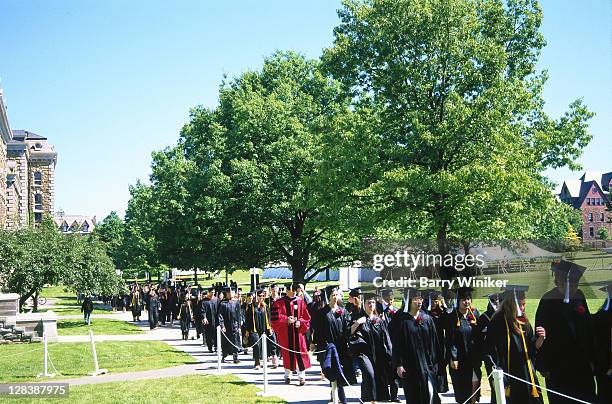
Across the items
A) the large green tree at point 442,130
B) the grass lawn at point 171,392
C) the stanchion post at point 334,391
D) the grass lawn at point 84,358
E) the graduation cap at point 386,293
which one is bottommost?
the grass lawn at point 84,358

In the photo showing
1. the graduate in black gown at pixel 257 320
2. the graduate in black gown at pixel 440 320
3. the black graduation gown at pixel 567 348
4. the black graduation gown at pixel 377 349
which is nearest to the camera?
the black graduation gown at pixel 567 348

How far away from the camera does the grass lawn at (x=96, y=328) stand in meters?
30.9

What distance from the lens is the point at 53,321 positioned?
26.2 meters

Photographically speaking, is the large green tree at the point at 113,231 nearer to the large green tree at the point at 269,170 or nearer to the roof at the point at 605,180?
the large green tree at the point at 269,170

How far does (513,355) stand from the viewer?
9.41 metres

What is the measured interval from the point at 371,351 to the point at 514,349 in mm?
2968

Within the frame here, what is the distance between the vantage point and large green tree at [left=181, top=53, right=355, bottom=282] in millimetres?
37812

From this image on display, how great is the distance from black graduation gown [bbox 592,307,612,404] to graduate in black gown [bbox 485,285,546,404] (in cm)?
67

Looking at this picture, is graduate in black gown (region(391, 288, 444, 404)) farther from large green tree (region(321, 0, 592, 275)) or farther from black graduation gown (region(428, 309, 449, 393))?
large green tree (region(321, 0, 592, 275))

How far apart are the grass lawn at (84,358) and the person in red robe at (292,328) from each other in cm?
405

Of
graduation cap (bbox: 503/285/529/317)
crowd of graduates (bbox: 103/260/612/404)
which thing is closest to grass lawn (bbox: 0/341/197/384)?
crowd of graduates (bbox: 103/260/612/404)

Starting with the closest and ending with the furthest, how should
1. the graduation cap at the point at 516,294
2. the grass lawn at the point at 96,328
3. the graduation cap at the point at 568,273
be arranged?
the graduation cap at the point at 568,273 → the graduation cap at the point at 516,294 → the grass lawn at the point at 96,328

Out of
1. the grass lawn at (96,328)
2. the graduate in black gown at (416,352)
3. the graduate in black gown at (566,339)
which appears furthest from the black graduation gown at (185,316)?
the graduate in black gown at (566,339)

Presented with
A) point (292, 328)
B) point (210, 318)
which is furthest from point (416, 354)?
point (210, 318)
